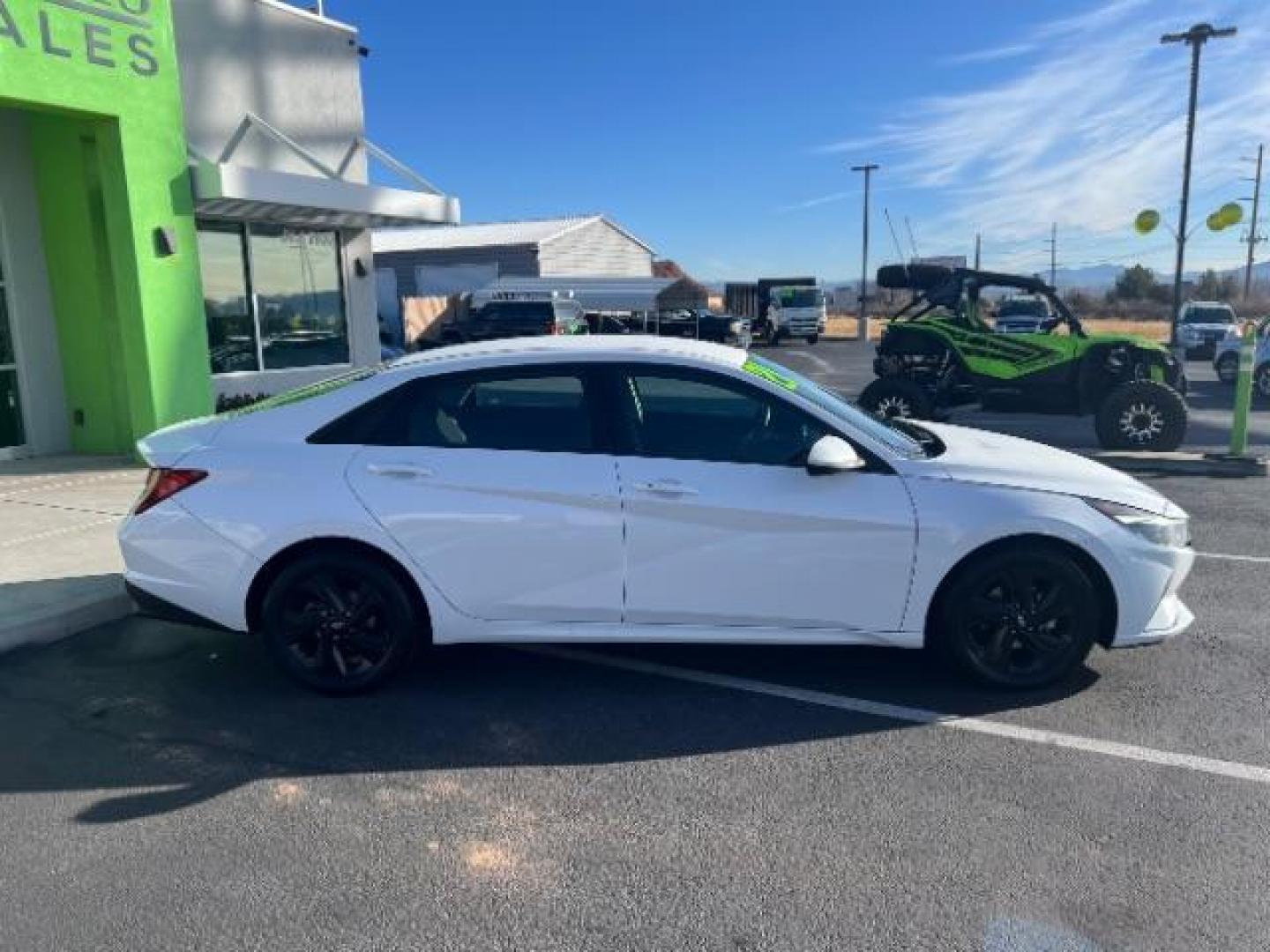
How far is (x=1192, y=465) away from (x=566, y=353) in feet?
25.6

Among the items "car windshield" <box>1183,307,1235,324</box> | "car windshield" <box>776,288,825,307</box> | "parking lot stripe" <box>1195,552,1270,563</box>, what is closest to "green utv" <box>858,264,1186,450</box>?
"parking lot stripe" <box>1195,552,1270,563</box>

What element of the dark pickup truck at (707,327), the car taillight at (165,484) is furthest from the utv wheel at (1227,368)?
the car taillight at (165,484)

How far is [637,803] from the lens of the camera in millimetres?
3352

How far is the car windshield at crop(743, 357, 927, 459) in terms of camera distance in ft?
13.7

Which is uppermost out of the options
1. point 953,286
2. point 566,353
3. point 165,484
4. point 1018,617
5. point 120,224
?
point 120,224

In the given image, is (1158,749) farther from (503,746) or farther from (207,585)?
(207,585)

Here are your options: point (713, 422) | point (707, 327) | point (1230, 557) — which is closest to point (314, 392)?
point (713, 422)

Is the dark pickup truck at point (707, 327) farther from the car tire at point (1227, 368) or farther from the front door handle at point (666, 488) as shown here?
the front door handle at point (666, 488)

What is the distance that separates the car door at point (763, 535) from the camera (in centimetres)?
396

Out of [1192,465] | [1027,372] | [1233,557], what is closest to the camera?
[1233,557]

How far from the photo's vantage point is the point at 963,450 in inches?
174

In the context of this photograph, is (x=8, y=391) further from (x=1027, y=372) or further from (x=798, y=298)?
(x=798, y=298)

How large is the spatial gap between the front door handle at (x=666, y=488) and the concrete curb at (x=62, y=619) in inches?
126

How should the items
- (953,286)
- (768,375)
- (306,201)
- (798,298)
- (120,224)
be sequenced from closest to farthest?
(768,375), (120,224), (306,201), (953,286), (798,298)
